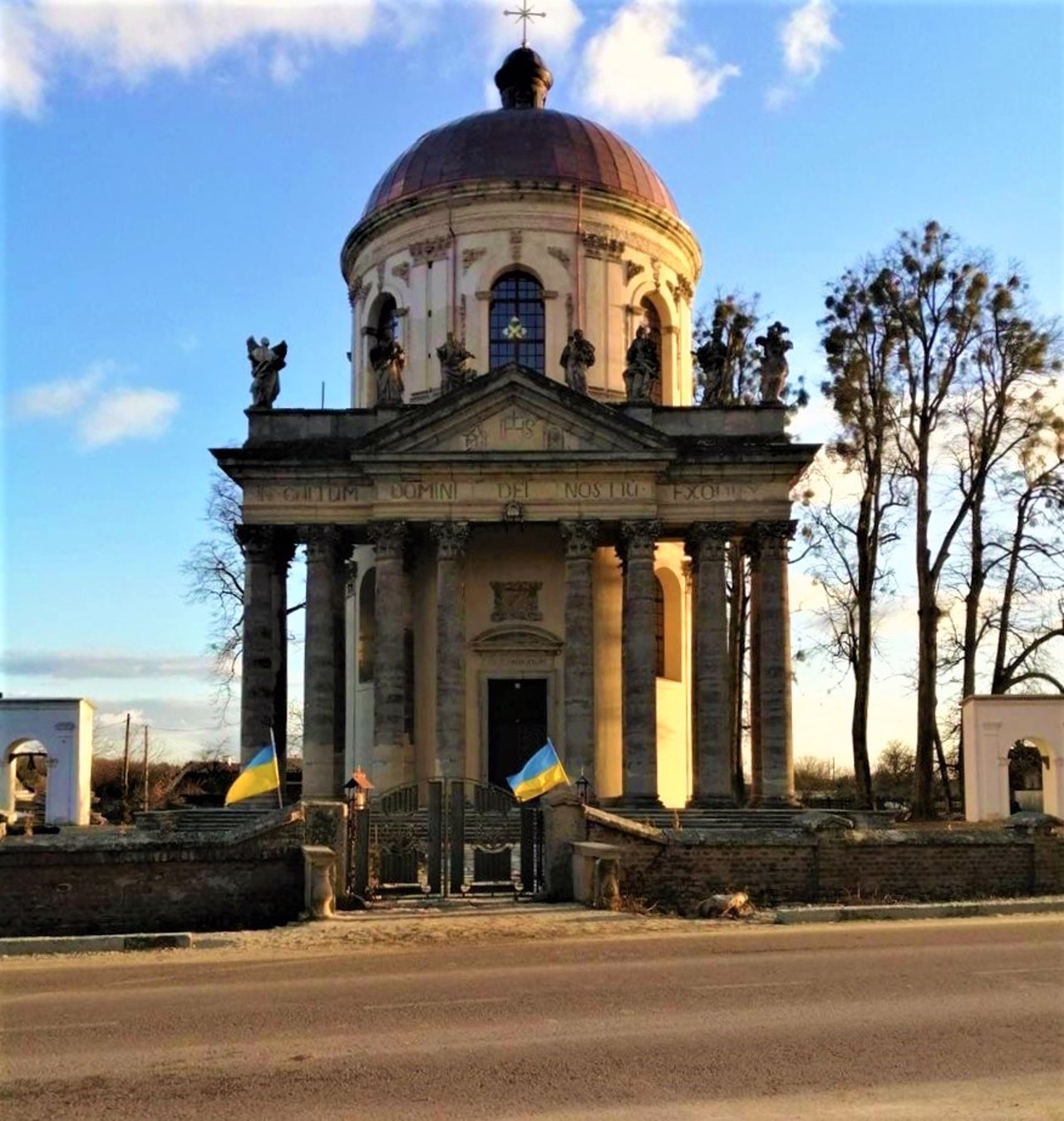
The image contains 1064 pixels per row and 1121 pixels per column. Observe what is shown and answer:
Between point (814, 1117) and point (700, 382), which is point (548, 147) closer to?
point (700, 382)

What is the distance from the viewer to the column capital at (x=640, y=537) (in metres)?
31.0

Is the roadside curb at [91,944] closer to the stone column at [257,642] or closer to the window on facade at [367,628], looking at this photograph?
the stone column at [257,642]

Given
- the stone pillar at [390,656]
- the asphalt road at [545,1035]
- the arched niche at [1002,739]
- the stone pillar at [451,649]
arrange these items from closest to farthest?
the asphalt road at [545,1035], the arched niche at [1002,739], the stone pillar at [451,649], the stone pillar at [390,656]

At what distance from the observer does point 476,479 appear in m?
31.2

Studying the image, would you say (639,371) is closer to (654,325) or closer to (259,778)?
(654,325)

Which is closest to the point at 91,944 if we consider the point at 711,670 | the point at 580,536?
the point at 580,536

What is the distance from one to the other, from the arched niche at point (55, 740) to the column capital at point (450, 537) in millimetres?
9318

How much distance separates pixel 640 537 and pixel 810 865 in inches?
489

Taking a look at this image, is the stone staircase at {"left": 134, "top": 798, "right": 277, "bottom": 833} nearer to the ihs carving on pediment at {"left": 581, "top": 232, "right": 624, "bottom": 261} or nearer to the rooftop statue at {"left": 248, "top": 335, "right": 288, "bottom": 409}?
the rooftop statue at {"left": 248, "top": 335, "right": 288, "bottom": 409}

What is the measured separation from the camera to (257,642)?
31.4 m

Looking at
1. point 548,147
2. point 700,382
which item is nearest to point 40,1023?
point 548,147

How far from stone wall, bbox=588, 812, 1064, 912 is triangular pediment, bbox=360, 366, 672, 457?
1289 centimetres

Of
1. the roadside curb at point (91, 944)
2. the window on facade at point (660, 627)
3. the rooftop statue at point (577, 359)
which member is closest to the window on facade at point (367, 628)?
the window on facade at point (660, 627)

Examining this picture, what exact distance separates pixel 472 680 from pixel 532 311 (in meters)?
10.6
